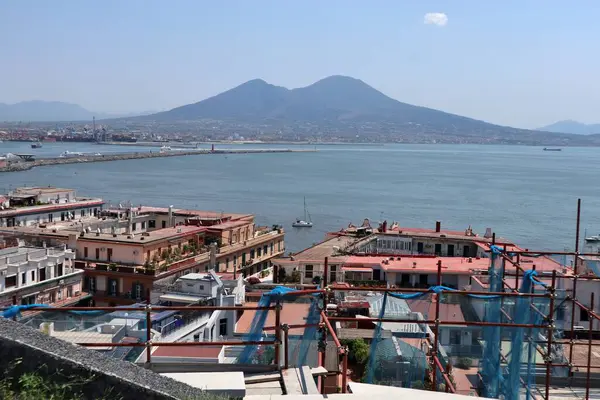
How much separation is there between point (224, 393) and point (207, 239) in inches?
527

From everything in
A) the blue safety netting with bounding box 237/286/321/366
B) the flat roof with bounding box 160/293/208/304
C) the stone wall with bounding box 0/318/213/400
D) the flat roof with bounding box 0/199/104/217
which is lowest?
the flat roof with bounding box 160/293/208/304

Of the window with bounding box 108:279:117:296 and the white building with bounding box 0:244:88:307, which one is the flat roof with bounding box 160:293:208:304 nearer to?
the white building with bounding box 0:244:88:307

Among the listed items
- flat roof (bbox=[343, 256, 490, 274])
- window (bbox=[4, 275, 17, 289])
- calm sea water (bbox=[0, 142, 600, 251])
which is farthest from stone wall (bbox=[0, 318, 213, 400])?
calm sea water (bbox=[0, 142, 600, 251])

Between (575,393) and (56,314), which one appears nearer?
(56,314)

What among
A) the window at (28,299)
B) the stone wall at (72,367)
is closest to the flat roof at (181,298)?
the window at (28,299)

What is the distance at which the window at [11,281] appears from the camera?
11120 mm

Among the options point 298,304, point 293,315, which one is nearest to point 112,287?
point 293,315

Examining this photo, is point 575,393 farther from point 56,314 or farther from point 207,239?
point 207,239

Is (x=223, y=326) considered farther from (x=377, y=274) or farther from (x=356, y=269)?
(x=377, y=274)

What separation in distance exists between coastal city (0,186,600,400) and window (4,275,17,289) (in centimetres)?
3

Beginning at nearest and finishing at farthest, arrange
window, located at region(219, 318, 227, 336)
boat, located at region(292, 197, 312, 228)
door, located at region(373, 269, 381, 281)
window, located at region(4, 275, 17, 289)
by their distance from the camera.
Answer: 1. window, located at region(219, 318, 227, 336)
2. window, located at region(4, 275, 17, 289)
3. door, located at region(373, 269, 381, 281)
4. boat, located at region(292, 197, 312, 228)

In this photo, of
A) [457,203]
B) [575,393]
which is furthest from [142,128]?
[575,393]

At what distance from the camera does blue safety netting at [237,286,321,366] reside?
11.4ft

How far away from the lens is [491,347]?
165 inches
